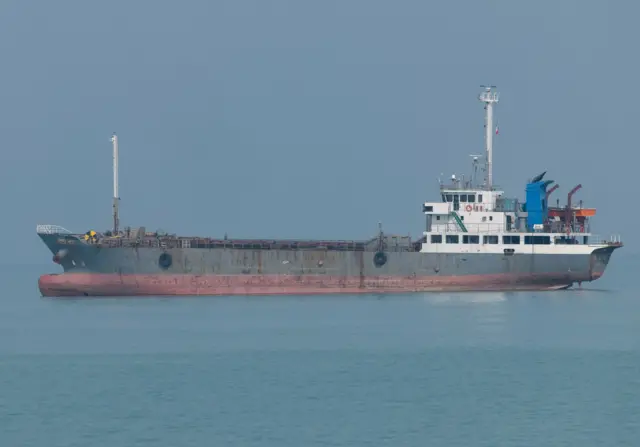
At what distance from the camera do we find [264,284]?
217ft

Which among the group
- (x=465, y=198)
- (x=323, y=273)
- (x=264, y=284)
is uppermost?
(x=465, y=198)

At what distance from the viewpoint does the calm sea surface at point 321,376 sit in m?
33.7

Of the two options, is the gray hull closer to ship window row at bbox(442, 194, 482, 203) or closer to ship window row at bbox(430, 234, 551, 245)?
ship window row at bbox(430, 234, 551, 245)

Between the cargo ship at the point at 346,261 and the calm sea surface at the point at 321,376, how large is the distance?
1467 millimetres

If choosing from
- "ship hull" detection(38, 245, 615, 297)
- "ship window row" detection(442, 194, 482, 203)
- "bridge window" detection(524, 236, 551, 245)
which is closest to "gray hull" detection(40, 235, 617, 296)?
"ship hull" detection(38, 245, 615, 297)

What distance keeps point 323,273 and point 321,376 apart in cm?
2433

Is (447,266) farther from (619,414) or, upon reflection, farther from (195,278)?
(619,414)

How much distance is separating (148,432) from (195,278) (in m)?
32.1

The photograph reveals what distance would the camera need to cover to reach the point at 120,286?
2569 inches

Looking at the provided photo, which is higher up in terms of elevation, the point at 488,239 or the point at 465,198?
the point at 465,198

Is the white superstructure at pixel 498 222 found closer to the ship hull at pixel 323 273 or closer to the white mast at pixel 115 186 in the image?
the ship hull at pixel 323 273

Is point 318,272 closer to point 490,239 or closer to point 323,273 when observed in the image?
point 323,273

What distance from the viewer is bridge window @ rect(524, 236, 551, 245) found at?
6656cm

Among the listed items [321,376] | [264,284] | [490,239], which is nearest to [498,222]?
[490,239]
